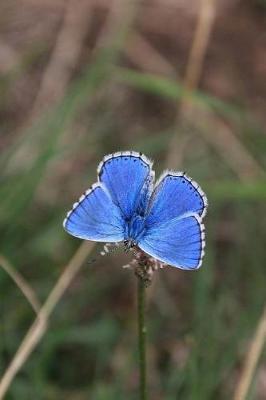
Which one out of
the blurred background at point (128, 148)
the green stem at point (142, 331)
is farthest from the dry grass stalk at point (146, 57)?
the green stem at point (142, 331)

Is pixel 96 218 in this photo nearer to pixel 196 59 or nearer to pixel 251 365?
pixel 251 365

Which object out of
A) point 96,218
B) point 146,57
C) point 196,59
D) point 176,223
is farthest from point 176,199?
point 146,57

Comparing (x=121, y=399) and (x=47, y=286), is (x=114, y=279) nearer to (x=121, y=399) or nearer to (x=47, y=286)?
(x=47, y=286)

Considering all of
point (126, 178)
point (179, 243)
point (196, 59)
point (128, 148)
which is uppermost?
point (196, 59)

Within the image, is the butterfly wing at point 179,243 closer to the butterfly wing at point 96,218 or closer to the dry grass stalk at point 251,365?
the butterfly wing at point 96,218

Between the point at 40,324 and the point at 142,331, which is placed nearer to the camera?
the point at 142,331

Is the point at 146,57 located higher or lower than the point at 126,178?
higher
